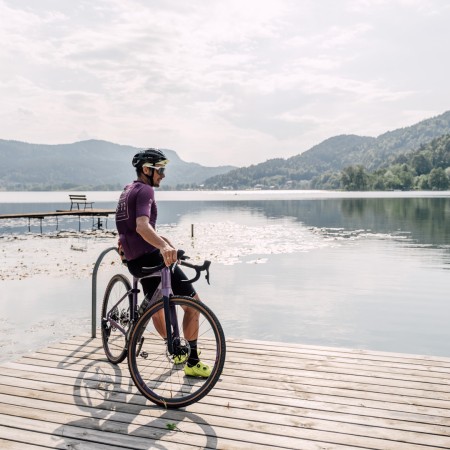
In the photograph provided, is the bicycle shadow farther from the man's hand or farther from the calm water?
the calm water

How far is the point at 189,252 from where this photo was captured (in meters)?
29.3

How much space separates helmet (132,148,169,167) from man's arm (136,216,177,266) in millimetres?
781

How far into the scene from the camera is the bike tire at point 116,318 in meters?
6.50

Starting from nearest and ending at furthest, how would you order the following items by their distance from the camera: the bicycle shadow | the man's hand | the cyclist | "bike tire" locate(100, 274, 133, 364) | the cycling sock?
the bicycle shadow, the man's hand, the cyclist, the cycling sock, "bike tire" locate(100, 274, 133, 364)

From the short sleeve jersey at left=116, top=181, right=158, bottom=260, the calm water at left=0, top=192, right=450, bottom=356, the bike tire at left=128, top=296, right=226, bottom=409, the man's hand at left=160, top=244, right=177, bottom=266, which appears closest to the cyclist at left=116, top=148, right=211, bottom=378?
the short sleeve jersey at left=116, top=181, right=158, bottom=260

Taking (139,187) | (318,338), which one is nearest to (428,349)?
(318,338)

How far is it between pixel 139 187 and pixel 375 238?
3514 cm

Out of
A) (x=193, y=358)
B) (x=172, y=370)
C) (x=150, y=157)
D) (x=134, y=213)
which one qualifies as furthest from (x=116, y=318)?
(x=150, y=157)

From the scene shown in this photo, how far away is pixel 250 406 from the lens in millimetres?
5215

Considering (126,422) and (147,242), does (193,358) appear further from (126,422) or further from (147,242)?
(147,242)

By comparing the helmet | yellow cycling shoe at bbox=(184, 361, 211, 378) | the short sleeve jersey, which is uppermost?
the helmet

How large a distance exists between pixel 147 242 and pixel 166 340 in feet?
3.68

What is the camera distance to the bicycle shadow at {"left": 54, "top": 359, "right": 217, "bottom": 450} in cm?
449

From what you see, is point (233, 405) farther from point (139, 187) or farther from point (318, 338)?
point (318, 338)
